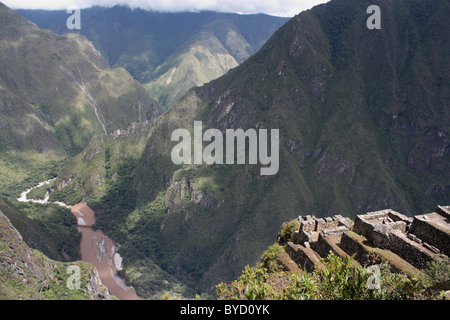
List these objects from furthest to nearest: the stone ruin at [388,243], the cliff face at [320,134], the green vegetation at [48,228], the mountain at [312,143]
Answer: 1. the cliff face at [320,134]
2. the mountain at [312,143]
3. the green vegetation at [48,228]
4. the stone ruin at [388,243]

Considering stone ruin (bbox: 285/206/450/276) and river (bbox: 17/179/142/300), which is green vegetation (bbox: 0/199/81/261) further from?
stone ruin (bbox: 285/206/450/276)

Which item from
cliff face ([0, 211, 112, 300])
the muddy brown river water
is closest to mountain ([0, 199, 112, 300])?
cliff face ([0, 211, 112, 300])

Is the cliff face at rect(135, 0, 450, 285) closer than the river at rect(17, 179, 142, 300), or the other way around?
the river at rect(17, 179, 142, 300)

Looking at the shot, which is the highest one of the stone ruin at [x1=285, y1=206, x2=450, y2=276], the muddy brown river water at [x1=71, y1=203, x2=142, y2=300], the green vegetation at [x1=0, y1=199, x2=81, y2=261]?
the stone ruin at [x1=285, y1=206, x2=450, y2=276]

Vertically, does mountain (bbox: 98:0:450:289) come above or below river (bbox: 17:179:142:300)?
above

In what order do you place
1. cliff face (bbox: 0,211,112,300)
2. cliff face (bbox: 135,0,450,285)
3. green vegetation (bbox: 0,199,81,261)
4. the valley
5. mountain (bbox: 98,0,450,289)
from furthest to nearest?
cliff face (bbox: 135,0,450,285)
mountain (bbox: 98,0,450,289)
the valley
green vegetation (bbox: 0,199,81,261)
cliff face (bbox: 0,211,112,300)

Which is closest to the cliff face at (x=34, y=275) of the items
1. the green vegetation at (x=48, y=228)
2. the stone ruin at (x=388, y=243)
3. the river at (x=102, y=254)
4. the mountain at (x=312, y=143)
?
the green vegetation at (x=48, y=228)

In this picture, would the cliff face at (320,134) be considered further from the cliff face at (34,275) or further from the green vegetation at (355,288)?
the green vegetation at (355,288)
